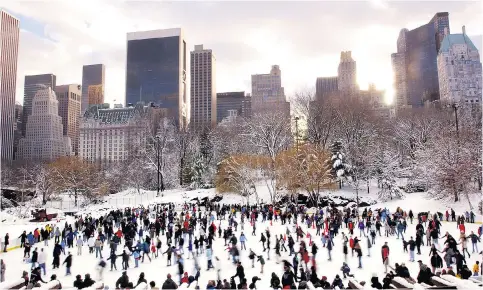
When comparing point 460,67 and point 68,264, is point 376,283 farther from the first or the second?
point 460,67

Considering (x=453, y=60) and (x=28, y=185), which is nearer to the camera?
(x=28, y=185)

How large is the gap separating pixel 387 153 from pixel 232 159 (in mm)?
18503

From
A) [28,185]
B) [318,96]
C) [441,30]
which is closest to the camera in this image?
[318,96]

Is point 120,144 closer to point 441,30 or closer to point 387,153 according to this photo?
point 387,153

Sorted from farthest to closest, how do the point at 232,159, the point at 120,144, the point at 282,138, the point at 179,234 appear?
1. the point at 120,144
2. the point at 282,138
3. the point at 232,159
4. the point at 179,234

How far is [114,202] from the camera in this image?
47.0 meters

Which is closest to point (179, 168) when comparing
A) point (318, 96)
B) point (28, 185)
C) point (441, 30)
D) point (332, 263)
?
point (318, 96)

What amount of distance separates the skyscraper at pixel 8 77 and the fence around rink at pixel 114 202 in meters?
106

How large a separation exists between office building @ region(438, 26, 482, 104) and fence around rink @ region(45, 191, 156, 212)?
128081mm

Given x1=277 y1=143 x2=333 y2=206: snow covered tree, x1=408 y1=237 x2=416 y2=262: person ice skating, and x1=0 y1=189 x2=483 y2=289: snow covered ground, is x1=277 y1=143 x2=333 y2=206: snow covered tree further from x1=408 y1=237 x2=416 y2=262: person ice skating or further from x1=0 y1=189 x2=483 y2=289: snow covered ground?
x1=408 y1=237 x2=416 y2=262: person ice skating

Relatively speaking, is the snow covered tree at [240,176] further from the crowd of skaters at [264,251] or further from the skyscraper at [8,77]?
the skyscraper at [8,77]

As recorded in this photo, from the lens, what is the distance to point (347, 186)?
43.8 m

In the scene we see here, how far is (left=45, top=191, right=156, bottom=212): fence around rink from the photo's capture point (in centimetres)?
4509

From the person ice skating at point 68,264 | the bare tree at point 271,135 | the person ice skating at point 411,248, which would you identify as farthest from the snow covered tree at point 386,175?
the person ice skating at point 68,264
